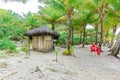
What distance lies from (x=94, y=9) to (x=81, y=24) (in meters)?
5.27

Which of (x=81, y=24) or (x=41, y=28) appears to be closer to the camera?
(x=41, y=28)

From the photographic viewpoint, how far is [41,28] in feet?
60.2

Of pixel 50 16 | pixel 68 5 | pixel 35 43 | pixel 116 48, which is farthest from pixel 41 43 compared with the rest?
pixel 50 16

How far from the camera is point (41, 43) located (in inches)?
720

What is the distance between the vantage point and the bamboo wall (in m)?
18.3

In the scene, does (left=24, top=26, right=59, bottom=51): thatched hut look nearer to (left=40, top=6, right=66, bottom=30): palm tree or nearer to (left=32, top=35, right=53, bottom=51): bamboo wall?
(left=32, top=35, right=53, bottom=51): bamboo wall

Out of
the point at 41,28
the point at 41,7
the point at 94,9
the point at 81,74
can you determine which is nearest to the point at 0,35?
the point at 41,28

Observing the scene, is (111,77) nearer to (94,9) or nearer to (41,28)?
(41,28)

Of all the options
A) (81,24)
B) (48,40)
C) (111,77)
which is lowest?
(111,77)

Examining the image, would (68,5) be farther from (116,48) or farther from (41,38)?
(116,48)

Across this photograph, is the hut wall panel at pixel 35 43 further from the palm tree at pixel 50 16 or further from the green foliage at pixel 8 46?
the palm tree at pixel 50 16

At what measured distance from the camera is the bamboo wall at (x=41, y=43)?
18252 mm

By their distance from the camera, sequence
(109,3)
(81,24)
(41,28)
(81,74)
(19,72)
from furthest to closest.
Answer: (81,24) → (109,3) → (41,28) → (81,74) → (19,72)

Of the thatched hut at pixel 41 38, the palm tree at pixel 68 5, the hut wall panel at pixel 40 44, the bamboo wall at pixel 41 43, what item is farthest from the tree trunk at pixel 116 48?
the hut wall panel at pixel 40 44
